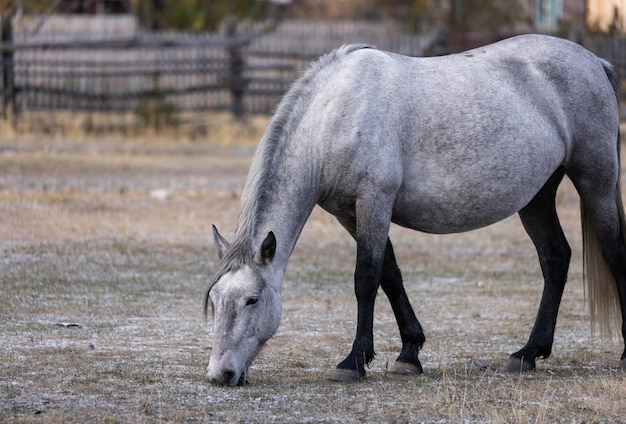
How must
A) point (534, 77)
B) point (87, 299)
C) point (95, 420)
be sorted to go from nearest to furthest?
point (95, 420), point (534, 77), point (87, 299)

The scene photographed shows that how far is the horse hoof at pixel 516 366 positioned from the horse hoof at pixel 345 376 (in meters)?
1.02

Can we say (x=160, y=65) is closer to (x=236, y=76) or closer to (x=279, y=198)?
(x=236, y=76)

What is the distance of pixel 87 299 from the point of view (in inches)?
314

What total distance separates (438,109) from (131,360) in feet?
7.40

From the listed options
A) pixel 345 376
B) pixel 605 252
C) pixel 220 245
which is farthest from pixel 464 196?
pixel 220 245

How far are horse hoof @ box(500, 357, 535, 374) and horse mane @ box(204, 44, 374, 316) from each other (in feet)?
5.63

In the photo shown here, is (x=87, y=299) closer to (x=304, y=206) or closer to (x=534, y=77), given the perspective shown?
(x=304, y=206)

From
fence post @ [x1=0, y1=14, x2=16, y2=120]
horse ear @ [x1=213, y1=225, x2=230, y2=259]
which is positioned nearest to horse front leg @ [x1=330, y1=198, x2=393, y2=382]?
horse ear @ [x1=213, y1=225, x2=230, y2=259]

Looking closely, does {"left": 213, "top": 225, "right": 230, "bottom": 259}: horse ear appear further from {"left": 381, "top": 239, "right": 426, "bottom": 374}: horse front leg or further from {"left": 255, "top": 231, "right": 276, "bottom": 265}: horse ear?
{"left": 381, "top": 239, "right": 426, "bottom": 374}: horse front leg

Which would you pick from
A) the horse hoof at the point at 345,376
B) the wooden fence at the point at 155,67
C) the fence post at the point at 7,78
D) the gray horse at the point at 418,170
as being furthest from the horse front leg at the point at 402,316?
the fence post at the point at 7,78

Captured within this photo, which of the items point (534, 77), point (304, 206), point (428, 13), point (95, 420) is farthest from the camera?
point (428, 13)

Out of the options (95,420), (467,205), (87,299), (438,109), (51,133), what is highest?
(438,109)

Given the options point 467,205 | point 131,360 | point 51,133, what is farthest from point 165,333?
point 51,133

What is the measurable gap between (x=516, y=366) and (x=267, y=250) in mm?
1757
